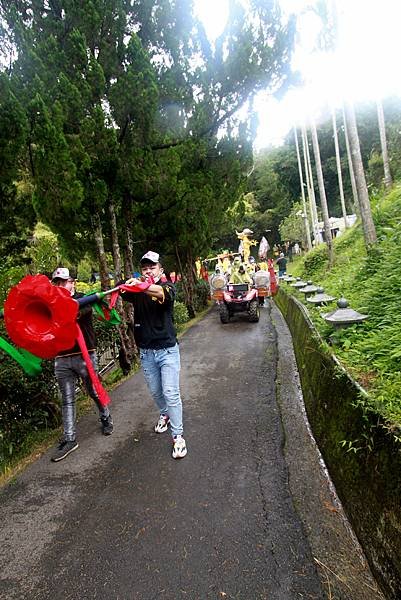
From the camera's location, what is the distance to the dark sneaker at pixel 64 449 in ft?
12.4

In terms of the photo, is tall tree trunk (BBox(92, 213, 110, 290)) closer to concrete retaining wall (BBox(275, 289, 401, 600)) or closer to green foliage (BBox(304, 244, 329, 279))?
concrete retaining wall (BBox(275, 289, 401, 600))

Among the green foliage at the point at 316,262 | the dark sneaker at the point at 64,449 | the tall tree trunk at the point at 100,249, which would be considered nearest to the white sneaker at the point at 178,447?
the dark sneaker at the point at 64,449

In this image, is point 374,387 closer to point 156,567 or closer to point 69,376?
point 156,567

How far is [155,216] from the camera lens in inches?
392

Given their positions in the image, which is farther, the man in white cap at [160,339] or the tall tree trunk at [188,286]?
the tall tree trunk at [188,286]

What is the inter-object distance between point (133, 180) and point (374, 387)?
17.8ft

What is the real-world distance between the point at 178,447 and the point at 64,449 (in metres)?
1.21

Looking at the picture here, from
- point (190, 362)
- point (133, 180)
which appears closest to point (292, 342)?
point (190, 362)

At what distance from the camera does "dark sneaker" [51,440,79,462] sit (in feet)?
12.4

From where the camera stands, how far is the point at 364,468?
2.47 m

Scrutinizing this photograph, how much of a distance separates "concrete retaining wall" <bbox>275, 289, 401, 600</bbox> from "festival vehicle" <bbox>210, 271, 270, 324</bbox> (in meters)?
7.01

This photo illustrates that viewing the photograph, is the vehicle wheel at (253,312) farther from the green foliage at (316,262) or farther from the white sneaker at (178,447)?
the white sneaker at (178,447)

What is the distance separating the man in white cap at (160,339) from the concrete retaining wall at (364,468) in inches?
54.6

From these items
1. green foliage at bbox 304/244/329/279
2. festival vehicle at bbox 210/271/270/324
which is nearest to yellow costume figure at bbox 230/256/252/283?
festival vehicle at bbox 210/271/270/324
